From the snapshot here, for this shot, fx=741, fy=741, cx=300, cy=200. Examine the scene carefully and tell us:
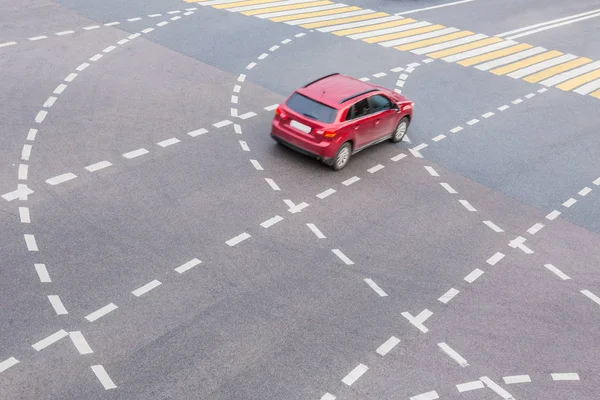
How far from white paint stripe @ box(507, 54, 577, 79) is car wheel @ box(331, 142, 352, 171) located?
10.3m

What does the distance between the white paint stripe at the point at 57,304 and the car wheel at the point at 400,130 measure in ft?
33.1

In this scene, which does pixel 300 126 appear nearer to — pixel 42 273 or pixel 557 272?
pixel 557 272

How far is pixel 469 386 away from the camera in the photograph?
36.5ft

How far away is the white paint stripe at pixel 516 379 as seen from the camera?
11344mm

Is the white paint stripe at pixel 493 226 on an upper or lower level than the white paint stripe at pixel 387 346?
lower

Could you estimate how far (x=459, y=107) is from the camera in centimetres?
2206

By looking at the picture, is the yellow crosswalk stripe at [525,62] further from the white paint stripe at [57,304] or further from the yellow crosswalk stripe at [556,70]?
the white paint stripe at [57,304]

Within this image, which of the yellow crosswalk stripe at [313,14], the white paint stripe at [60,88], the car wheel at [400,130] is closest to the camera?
the car wheel at [400,130]

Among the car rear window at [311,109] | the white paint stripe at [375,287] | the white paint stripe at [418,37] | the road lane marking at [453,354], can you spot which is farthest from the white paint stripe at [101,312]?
the white paint stripe at [418,37]

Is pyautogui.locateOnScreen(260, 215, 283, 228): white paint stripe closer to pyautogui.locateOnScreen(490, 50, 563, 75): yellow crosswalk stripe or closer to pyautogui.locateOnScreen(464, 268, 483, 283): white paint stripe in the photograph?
pyautogui.locateOnScreen(464, 268, 483, 283): white paint stripe

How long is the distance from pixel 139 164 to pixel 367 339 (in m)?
6.97

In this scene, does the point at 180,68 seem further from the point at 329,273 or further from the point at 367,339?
the point at 367,339

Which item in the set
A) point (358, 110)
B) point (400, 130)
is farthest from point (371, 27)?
point (358, 110)

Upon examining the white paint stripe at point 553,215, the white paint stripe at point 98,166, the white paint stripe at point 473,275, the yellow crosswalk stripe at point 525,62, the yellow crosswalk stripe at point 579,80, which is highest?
the white paint stripe at point 98,166
